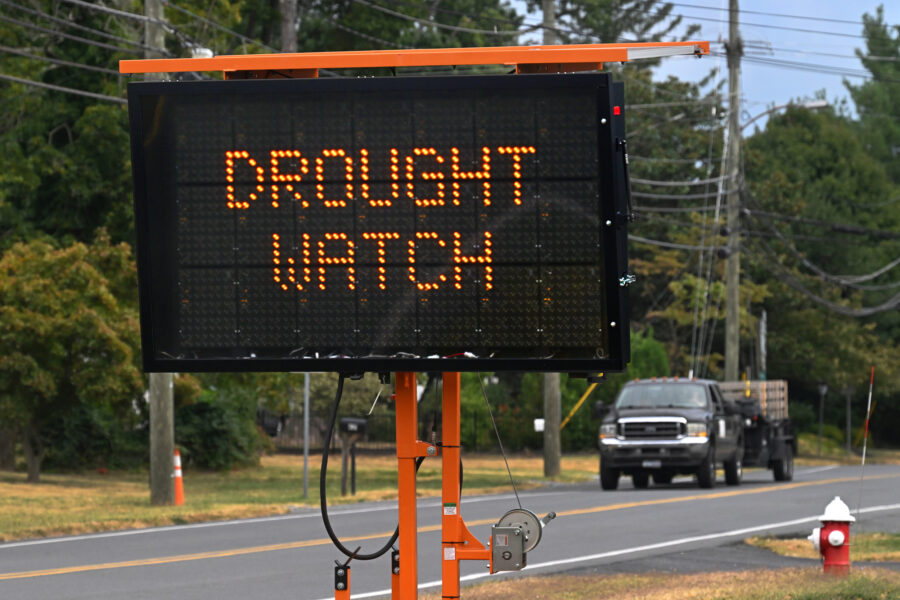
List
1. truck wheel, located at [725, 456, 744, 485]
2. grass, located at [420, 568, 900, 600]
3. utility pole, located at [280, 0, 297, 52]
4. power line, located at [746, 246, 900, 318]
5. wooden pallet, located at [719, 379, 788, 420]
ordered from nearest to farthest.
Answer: grass, located at [420, 568, 900, 600]
truck wheel, located at [725, 456, 744, 485]
wooden pallet, located at [719, 379, 788, 420]
utility pole, located at [280, 0, 297, 52]
power line, located at [746, 246, 900, 318]

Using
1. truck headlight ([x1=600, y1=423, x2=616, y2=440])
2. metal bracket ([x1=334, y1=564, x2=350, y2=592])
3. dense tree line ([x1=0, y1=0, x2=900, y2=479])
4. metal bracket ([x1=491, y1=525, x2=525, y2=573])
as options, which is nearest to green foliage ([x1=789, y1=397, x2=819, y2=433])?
dense tree line ([x1=0, y1=0, x2=900, y2=479])

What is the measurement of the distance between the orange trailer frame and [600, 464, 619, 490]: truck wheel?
17.4 metres

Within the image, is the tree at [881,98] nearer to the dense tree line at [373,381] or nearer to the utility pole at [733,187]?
the dense tree line at [373,381]

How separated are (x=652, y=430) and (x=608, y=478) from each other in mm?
1277

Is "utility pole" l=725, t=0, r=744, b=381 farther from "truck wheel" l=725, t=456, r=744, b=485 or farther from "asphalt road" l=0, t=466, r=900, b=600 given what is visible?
"asphalt road" l=0, t=466, r=900, b=600

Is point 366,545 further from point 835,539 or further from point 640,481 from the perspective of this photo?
point 640,481

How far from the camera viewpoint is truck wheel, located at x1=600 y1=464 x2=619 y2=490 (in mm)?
26188

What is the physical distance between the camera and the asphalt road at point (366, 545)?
1291cm

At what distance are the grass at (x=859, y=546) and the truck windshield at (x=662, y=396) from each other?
919 cm

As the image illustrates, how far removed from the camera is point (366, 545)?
16281mm

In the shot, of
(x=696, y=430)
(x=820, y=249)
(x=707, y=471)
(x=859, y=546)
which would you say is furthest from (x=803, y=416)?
(x=859, y=546)

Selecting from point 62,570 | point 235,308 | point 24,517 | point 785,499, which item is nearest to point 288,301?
point 235,308

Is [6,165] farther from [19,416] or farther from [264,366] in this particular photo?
[264,366]

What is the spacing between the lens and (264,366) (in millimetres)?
8297
